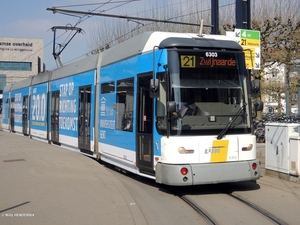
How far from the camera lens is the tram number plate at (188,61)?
930cm

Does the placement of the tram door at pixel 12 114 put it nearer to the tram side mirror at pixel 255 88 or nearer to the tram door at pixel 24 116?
the tram door at pixel 24 116

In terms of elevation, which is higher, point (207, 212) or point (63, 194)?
point (63, 194)

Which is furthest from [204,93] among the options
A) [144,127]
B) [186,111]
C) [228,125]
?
[144,127]

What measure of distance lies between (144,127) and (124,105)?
1531 millimetres

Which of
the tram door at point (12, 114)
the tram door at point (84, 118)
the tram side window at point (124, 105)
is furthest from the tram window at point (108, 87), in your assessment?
the tram door at point (12, 114)

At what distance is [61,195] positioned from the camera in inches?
336

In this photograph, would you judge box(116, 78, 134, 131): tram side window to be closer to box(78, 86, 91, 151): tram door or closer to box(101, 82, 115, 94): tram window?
box(101, 82, 115, 94): tram window

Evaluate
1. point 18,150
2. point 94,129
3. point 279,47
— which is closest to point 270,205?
point 94,129

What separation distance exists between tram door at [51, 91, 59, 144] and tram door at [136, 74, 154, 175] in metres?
9.19

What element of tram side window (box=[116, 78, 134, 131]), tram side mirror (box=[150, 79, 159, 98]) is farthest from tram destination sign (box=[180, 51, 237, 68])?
tram side window (box=[116, 78, 134, 131])

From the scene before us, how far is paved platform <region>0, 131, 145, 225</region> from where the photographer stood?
698 centimetres

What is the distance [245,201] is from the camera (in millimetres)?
8828

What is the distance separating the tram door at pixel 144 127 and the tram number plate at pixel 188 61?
839 mm

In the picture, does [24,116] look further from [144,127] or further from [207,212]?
[207,212]
